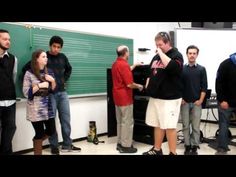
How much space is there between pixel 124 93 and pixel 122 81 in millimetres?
164

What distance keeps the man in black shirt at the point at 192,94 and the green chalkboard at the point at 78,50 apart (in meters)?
1.49

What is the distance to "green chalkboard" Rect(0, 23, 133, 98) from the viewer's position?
319 cm

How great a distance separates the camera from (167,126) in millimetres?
2750

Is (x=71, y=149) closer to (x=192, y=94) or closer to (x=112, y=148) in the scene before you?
(x=112, y=148)

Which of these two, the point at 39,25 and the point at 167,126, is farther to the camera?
the point at 39,25

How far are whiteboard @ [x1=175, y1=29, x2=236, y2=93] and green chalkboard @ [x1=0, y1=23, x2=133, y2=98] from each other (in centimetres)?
108

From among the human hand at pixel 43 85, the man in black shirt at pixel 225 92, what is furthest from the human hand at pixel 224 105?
the human hand at pixel 43 85

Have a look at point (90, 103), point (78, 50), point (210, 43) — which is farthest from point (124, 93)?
point (210, 43)

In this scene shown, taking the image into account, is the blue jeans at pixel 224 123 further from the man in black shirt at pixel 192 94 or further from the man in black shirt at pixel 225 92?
the man in black shirt at pixel 192 94

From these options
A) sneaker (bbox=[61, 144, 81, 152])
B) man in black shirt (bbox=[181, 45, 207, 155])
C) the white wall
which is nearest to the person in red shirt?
sneaker (bbox=[61, 144, 81, 152])

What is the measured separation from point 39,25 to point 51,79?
93 centimetres
